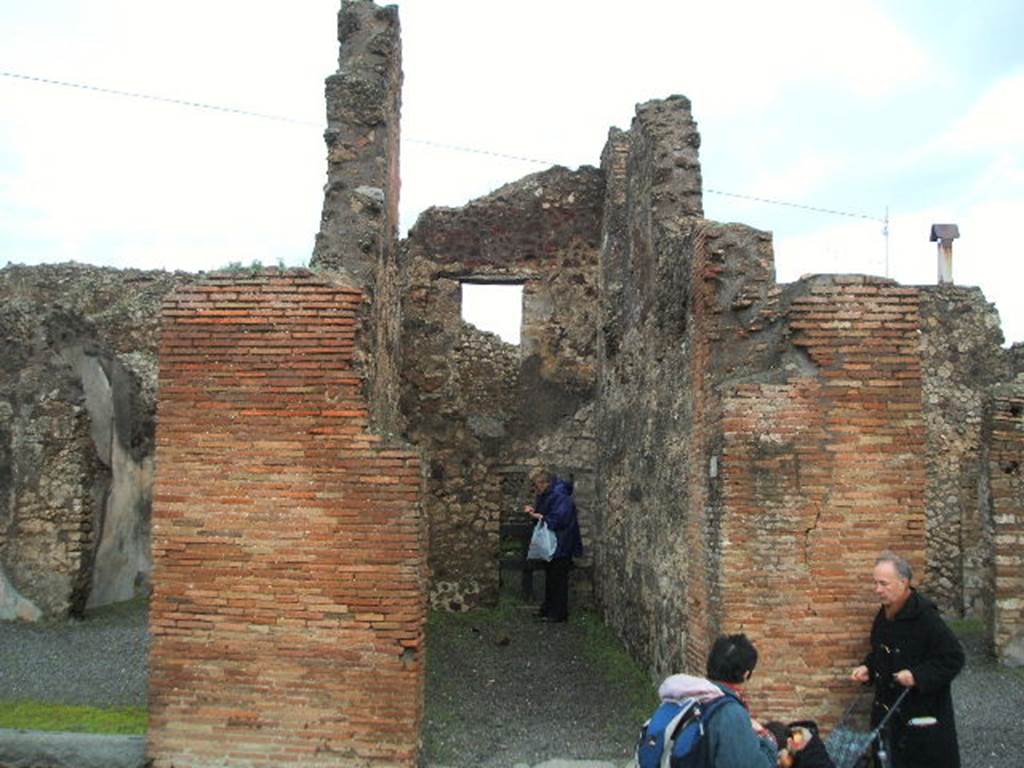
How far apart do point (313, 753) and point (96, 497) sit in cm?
593

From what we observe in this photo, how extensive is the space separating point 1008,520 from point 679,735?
717 centimetres

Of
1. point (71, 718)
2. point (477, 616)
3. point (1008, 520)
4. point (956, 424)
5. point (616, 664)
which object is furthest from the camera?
point (956, 424)

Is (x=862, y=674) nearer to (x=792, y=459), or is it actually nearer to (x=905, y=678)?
(x=905, y=678)

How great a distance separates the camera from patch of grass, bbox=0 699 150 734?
6.38m

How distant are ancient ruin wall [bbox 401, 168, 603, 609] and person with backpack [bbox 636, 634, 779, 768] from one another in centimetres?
769

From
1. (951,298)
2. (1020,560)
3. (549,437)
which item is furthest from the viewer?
(951,298)

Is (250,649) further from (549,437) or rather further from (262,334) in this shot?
(549,437)

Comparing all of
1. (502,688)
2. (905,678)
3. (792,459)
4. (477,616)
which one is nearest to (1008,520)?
(792,459)

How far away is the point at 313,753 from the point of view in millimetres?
5852

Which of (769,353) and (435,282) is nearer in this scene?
(769,353)

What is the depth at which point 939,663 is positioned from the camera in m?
4.76

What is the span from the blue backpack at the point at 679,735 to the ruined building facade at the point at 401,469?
2264 millimetres

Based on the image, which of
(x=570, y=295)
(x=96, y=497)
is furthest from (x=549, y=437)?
(x=96, y=497)

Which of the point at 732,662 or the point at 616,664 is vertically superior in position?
the point at 732,662
